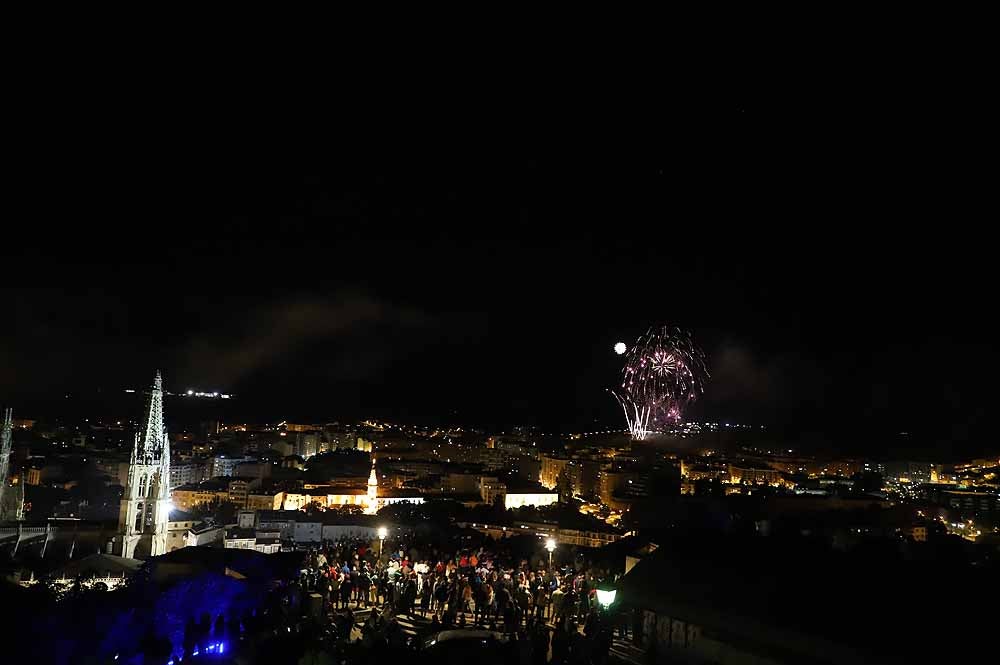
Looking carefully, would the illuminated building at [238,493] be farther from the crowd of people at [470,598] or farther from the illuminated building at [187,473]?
the crowd of people at [470,598]

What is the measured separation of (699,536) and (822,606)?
119 inches

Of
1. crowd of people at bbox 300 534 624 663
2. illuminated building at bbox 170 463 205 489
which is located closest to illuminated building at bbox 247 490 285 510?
illuminated building at bbox 170 463 205 489

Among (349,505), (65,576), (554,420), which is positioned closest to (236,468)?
(349,505)

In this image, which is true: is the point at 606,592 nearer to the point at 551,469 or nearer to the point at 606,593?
the point at 606,593

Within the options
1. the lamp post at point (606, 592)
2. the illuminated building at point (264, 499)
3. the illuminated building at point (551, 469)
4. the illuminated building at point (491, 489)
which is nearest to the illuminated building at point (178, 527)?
Result: the illuminated building at point (264, 499)

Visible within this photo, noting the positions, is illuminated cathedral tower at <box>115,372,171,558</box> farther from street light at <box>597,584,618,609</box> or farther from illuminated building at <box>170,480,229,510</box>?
illuminated building at <box>170,480,229,510</box>

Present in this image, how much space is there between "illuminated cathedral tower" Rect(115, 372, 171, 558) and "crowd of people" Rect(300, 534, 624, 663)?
28.4 ft

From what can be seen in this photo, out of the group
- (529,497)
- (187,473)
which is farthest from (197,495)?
(529,497)

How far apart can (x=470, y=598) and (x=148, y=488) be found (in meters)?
12.7

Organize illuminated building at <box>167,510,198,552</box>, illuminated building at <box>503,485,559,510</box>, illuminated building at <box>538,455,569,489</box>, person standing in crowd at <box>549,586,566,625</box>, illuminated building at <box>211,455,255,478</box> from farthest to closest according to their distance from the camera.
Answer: illuminated building at <box>538,455,569,489</box>, illuminated building at <box>211,455,255,478</box>, illuminated building at <box>503,485,559,510</box>, illuminated building at <box>167,510,198,552</box>, person standing in crowd at <box>549,586,566,625</box>

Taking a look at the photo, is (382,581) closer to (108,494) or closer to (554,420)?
(108,494)

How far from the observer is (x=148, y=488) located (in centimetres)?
1956

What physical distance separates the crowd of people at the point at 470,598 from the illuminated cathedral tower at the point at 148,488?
8669 millimetres

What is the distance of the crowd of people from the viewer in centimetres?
787
